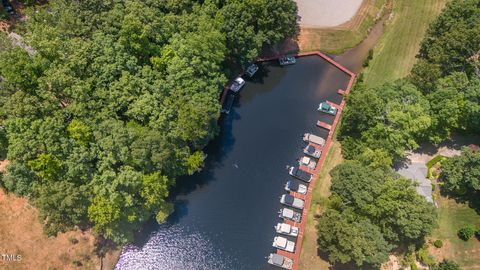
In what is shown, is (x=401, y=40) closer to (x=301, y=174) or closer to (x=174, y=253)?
(x=301, y=174)

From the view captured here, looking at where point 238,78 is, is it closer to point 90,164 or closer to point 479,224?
point 90,164

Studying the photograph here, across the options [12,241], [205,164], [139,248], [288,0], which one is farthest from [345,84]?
[12,241]

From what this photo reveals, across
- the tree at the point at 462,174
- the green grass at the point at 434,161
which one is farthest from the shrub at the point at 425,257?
the green grass at the point at 434,161

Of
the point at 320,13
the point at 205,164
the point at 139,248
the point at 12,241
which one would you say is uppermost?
the point at 320,13

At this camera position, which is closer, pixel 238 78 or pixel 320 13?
pixel 238 78

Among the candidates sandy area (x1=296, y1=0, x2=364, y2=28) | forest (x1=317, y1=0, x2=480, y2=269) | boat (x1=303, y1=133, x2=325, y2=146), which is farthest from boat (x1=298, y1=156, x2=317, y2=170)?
sandy area (x1=296, y1=0, x2=364, y2=28)
